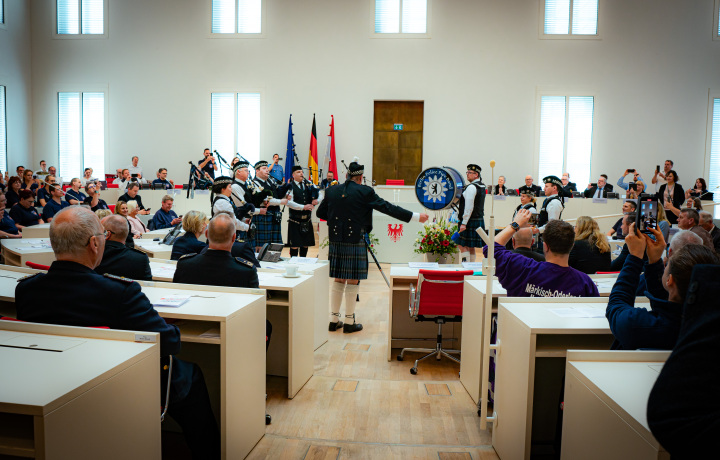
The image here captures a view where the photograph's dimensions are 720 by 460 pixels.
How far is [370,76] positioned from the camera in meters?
12.2

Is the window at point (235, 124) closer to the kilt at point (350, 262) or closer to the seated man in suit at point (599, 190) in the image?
the seated man in suit at point (599, 190)

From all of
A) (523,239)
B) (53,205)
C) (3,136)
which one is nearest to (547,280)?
(523,239)

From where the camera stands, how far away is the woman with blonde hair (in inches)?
161

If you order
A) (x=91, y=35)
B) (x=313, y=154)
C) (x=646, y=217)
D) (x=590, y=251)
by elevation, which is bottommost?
(x=590, y=251)

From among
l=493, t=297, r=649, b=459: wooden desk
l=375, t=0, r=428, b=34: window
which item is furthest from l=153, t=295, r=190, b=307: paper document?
l=375, t=0, r=428, b=34: window

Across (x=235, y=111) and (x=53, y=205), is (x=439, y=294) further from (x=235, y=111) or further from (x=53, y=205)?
(x=235, y=111)

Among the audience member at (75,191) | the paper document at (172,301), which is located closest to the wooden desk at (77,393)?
the paper document at (172,301)

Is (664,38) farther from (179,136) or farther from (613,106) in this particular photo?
(179,136)

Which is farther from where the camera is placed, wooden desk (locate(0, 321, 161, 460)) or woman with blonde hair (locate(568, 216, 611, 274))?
woman with blonde hair (locate(568, 216, 611, 274))

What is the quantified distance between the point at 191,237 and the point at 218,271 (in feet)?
3.24

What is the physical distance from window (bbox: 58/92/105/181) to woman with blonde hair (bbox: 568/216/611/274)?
1201cm

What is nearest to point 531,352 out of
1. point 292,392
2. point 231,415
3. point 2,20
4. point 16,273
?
point 231,415

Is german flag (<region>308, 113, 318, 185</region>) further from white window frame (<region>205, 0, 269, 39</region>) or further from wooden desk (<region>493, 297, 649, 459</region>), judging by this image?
wooden desk (<region>493, 297, 649, 459</region>)

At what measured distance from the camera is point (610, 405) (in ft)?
4.69
